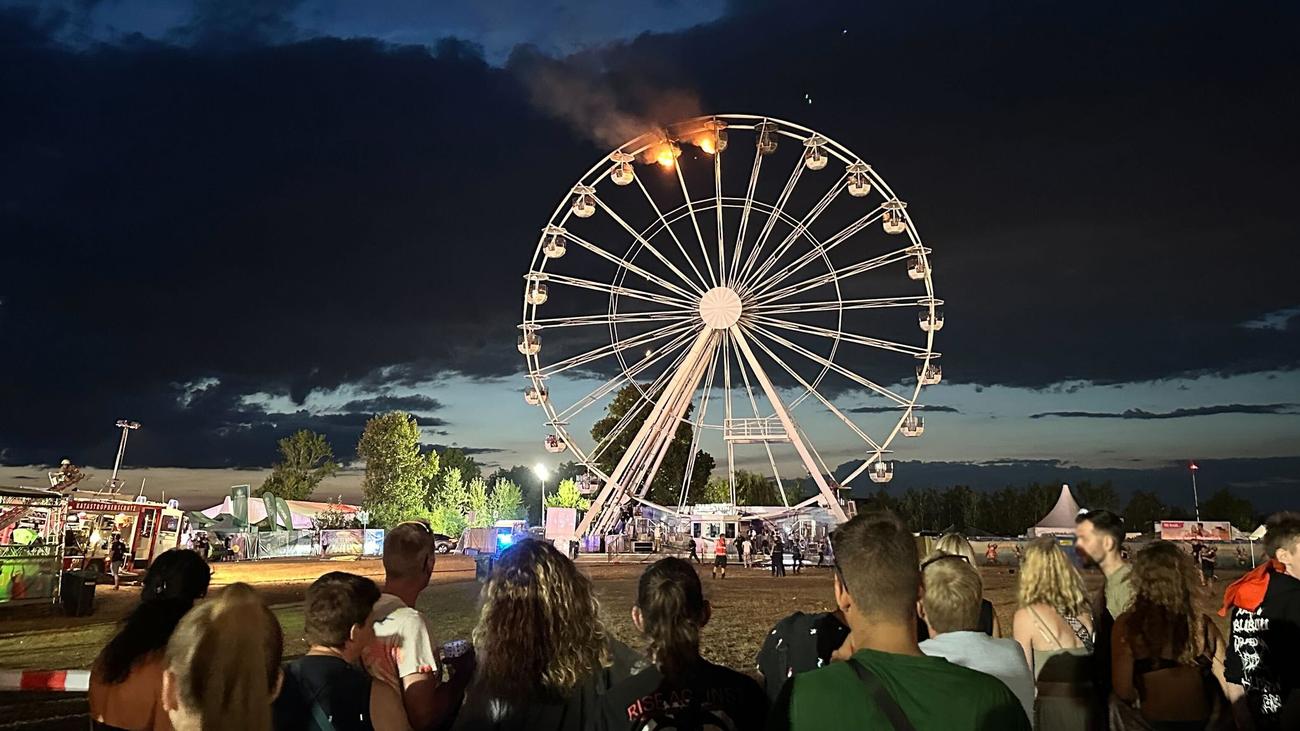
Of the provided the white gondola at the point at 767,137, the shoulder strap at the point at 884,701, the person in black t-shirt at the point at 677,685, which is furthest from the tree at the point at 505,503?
the shoulder strap at the point at 884,701

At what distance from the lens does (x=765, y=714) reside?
3258mm

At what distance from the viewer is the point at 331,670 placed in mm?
3496

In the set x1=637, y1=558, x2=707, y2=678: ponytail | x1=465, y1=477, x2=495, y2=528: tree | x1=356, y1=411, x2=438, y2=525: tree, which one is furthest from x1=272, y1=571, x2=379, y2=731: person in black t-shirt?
x1=465, y1=477, x2=495, y2=528: tree

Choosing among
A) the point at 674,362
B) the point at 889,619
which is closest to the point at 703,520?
the point at 674,362

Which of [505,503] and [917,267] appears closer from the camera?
[917,267]

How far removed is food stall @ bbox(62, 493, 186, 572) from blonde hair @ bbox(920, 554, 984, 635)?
24350 mm

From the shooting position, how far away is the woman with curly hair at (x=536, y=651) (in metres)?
3.05

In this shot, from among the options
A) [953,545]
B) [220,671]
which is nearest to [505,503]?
[953,545]

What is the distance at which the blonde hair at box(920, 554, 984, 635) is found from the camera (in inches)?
145

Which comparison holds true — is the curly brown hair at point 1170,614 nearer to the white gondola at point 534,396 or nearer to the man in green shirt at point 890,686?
the man in green shirt at point 890,686

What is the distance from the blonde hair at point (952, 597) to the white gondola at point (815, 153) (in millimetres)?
27613

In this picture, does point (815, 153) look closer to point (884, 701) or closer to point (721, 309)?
point (721, 309)

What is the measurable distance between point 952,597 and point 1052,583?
1.28m

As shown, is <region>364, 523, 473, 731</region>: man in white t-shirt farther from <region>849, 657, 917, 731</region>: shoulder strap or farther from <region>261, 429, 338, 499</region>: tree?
<region>261, 429, 338, 499</region>: tree
